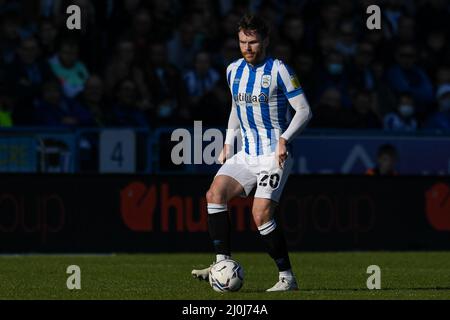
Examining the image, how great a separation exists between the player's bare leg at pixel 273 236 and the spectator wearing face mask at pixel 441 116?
9.15m

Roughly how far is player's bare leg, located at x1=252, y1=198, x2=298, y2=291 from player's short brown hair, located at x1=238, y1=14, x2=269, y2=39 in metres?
1.40

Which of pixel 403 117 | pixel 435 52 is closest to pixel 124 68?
pixel 403 117

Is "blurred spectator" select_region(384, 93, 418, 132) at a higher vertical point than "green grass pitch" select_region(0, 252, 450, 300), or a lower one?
higher

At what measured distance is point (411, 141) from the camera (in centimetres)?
1795

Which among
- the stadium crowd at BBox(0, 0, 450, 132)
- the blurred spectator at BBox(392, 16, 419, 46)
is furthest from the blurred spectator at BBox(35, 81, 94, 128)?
the blurred spectator at BBox(392, 16, 419, 46)

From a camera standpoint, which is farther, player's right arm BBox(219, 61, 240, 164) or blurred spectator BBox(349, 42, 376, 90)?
blurred spectator BBox(349, 42, 376, 90)

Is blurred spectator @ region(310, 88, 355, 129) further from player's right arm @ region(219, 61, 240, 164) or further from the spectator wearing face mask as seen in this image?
player's right arm @ region(219, 61, 240, 164)

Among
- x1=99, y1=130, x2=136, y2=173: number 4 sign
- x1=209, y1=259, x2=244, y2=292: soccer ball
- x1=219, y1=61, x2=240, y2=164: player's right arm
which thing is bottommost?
x1=209, y1=259, x2=244, y2=292: soccer ball

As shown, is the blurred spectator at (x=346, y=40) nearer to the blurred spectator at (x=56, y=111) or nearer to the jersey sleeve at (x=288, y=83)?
the blurred spectator at (x=56, y=111)

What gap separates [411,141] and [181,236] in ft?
11.8

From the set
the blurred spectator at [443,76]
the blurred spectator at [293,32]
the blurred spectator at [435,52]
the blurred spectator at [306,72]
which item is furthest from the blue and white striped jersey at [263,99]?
the blurred spectator at [435,52]

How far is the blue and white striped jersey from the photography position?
10680 millimetres
